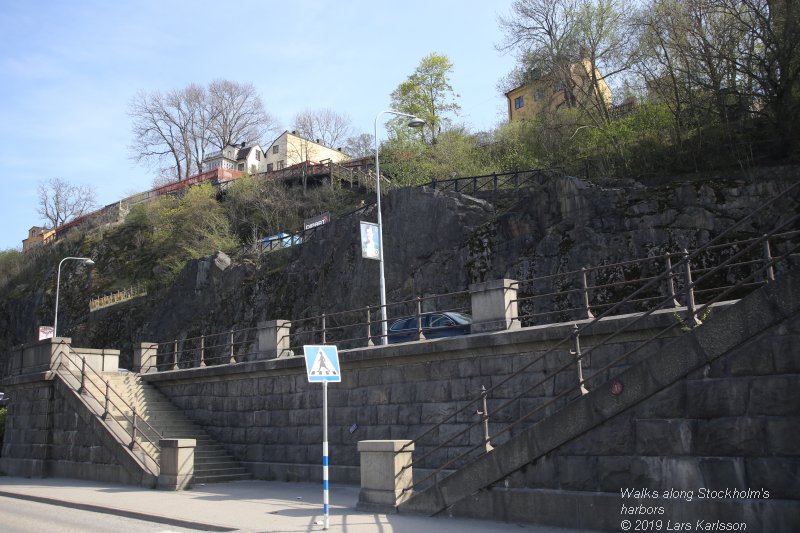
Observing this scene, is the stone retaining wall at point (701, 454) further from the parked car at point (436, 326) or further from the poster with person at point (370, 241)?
the poster with person at point (370, 241)

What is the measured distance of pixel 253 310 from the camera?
120 feet

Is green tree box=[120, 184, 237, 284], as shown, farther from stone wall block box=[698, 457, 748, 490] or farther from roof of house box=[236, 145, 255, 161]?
stone wall block box=[698, 457, 748, 490]

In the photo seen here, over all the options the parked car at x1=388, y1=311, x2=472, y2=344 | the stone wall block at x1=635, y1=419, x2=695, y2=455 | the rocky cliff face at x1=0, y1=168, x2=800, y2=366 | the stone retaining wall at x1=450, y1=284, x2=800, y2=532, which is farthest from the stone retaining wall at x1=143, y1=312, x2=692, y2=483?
the rocky cliff face at x1=0, y1=168, x2=800, y2=366

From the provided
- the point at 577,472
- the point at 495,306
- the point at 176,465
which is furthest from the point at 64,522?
the point at 495,306

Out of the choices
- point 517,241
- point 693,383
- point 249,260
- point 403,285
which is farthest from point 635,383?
point 249,260

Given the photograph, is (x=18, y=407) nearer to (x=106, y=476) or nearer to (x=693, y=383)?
(x=106, y=476)

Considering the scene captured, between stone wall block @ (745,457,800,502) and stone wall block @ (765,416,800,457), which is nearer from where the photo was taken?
stone wall block @ (745,457,800,502)

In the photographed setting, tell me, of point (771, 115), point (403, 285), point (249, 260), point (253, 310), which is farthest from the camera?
point (249, 260)

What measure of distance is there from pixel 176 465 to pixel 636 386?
11596 mm

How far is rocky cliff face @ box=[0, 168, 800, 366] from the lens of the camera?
2309cm

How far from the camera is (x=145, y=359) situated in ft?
79.1

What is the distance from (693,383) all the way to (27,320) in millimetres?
59160

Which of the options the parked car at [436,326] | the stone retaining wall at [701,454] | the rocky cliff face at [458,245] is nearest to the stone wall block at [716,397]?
the stone retaining wall at [701,454]

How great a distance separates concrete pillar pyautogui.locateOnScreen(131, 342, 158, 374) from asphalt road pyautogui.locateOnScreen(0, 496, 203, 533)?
9.48 metres
